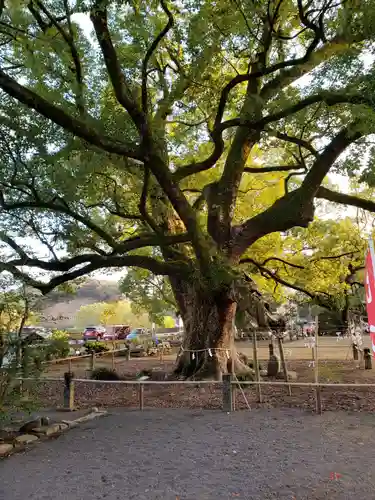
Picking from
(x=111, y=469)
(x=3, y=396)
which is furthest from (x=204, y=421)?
(x=3, y=396)

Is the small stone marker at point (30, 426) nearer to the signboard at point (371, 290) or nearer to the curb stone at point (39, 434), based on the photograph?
the curb stone at point (39, 434)

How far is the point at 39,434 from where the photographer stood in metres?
6.90

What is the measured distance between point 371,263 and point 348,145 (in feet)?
24.3

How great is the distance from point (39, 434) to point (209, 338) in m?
5.80

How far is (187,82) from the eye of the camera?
933cm

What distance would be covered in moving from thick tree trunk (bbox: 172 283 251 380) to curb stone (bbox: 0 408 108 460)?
3.82 m

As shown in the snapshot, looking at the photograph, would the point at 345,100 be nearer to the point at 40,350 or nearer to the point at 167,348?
the point at 40,350

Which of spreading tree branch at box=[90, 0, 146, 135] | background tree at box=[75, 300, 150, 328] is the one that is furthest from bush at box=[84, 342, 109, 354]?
background tree at box=[75, 300, 150, 328]

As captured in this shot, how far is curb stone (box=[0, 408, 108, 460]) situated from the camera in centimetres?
611

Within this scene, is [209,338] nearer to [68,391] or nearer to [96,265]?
[96,265]

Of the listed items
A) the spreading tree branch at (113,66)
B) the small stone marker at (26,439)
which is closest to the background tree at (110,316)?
the spreading tree branch at (113,66)

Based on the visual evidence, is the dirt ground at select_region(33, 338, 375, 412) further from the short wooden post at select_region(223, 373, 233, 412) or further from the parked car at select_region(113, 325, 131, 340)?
the parked car at select_region(113, 325, 131, 340)

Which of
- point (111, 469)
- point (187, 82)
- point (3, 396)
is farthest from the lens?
point (187, 82)

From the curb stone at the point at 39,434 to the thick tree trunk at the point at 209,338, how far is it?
12.5 ft
